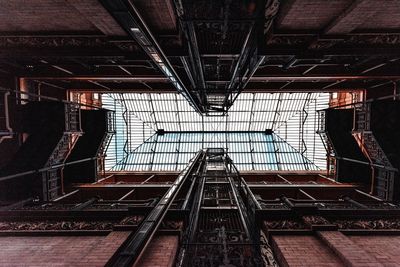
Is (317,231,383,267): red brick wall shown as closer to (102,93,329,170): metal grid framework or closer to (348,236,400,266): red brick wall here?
(348,236,400,266): red brick wall

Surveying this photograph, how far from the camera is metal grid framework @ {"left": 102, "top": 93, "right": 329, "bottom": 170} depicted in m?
18.8

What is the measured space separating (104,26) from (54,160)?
24.2 feet

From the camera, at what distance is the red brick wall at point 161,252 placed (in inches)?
145

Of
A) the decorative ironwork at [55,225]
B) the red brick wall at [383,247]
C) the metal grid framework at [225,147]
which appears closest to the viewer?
the red brick wall at [383,247]

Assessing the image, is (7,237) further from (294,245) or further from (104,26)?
(294,245)

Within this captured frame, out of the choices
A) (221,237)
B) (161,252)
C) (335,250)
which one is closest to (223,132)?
(221,237)

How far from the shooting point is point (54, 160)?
1010cm

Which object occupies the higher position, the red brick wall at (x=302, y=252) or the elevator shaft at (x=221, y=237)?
the elevator shaft at (x=221, y=237)

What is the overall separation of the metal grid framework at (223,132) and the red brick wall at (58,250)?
13039mm

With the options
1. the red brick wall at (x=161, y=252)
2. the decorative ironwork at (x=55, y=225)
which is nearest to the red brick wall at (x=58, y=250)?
the decorative ironwork at (x=55, y=225)

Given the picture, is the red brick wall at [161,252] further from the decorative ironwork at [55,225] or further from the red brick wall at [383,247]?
the red brick wall at [383,247]

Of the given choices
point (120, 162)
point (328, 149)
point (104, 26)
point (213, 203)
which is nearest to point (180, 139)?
point (120, 162)

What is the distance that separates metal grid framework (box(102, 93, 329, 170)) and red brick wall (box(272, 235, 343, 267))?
570 inches

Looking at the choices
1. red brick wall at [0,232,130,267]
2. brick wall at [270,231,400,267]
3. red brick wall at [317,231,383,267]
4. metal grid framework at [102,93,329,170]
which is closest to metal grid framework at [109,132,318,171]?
metal grid framework at [102,93,329,170]
